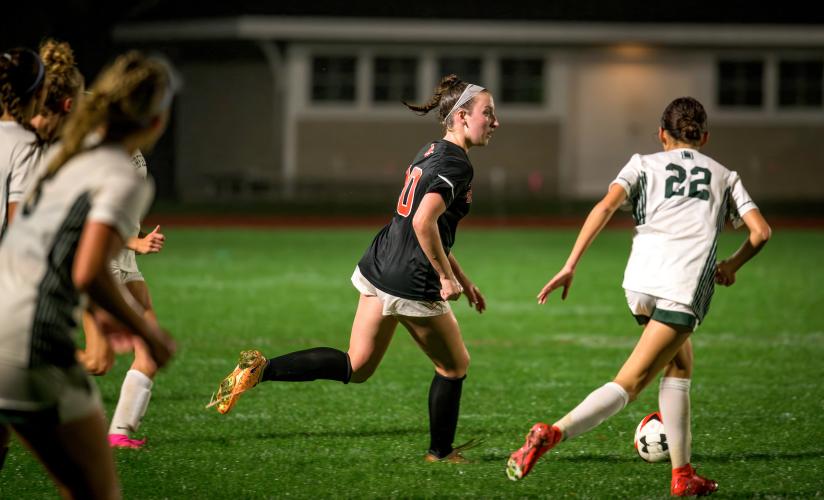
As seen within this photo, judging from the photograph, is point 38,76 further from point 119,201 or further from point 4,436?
point 119,201

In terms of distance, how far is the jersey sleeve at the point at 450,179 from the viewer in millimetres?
5801

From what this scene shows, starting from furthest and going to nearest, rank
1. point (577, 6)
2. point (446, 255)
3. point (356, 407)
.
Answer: point (577, 6) → point (356, 407) → point (446, 255)

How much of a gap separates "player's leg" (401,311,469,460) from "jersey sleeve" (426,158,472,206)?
25.3 inches

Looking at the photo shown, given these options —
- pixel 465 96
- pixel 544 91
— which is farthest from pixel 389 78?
pixel 465 96

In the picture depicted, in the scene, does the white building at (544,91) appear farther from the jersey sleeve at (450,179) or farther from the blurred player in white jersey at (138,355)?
the jersey sleeve at (450,179)

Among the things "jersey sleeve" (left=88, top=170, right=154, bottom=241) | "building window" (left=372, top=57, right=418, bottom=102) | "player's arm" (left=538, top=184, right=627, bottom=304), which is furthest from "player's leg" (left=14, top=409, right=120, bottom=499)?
"building window" (left=372, top=57, right=418, bottom=102)

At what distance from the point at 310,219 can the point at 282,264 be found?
985cm

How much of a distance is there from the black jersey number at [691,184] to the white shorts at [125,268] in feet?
9.17

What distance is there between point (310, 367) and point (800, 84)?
27.5 m

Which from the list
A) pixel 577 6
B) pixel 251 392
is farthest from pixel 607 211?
pixel 577 6

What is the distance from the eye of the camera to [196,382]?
887 cm

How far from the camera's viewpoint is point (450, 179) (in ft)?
19.1

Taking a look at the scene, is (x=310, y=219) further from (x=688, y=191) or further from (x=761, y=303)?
(x=688, y=191)

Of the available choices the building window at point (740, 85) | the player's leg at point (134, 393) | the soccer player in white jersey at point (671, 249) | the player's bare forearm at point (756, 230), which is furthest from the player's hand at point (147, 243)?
the building window at point (740, 85)
